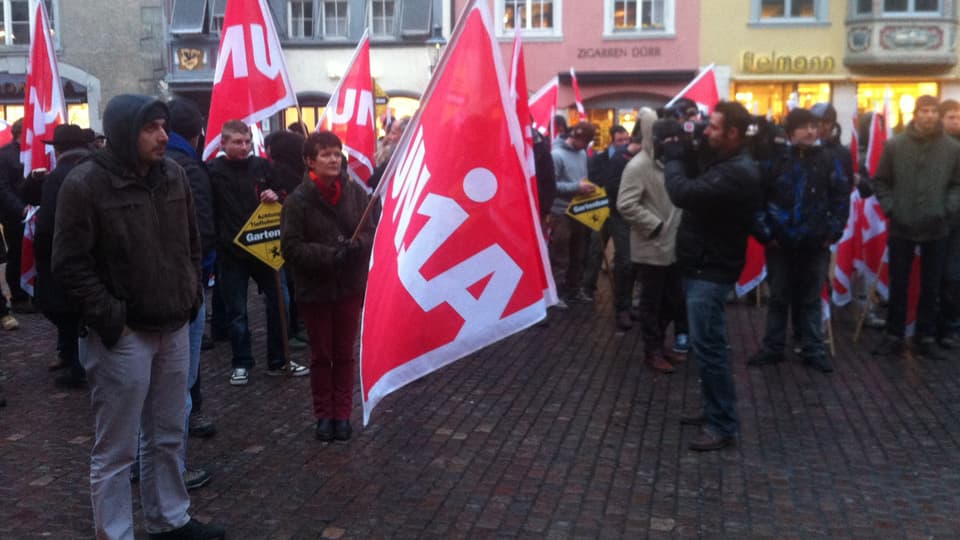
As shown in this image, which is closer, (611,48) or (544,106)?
(544,106)

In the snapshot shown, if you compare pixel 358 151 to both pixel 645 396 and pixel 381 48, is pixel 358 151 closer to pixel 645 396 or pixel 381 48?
pixel 645 396

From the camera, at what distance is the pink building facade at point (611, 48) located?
2681 centimetres

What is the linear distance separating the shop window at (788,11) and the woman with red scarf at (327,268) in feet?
73.1

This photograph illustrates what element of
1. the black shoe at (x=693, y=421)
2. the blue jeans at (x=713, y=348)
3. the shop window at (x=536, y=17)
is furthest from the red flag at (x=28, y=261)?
the shop window at (x=536, y=17)

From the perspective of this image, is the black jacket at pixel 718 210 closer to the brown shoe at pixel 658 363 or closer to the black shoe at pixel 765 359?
the brown shoe at pixel 658 363

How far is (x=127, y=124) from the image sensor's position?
167 inches

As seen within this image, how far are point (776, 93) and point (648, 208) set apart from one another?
782 inches

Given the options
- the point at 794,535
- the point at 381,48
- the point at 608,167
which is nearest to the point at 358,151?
the point at 608,167

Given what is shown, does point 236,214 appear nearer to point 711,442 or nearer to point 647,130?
point 647,130

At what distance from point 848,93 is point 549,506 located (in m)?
23.6

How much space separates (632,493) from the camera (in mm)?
5363

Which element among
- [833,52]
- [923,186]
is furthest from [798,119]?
[833,52]

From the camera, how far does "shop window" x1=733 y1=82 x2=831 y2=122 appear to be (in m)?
26.5

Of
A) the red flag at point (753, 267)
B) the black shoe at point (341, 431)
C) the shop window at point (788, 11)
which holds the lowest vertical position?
the black shoe at point (341, 431)
